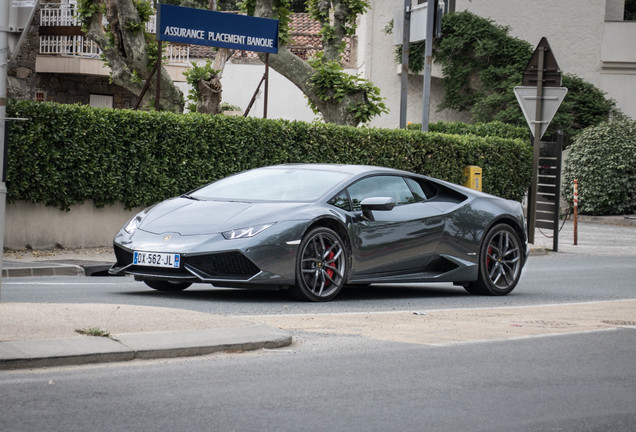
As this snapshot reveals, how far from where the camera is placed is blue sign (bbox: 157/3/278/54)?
19.0 meters

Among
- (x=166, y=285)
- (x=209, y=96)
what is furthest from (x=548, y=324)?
→ (x=209, y=96)

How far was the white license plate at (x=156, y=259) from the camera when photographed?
9555mm

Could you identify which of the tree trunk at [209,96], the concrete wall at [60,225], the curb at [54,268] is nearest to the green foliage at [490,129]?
the tree trunk at [209,96]

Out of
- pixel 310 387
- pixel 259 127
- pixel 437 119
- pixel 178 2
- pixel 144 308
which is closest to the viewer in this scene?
pixel 310 387

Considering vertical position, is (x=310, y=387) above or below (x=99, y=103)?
below

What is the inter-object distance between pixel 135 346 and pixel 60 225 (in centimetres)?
1061

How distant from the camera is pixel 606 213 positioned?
3362cm

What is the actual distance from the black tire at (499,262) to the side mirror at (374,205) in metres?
1.63

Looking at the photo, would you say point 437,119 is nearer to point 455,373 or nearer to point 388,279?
point 388,279

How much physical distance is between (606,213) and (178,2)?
22.8 m

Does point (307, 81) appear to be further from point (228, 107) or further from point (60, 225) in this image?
point (228, 107)

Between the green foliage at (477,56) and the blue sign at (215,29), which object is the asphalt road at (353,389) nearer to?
the blue sign at (215,29)

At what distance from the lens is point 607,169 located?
33.0 meters

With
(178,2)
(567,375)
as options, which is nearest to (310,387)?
(567,375)
